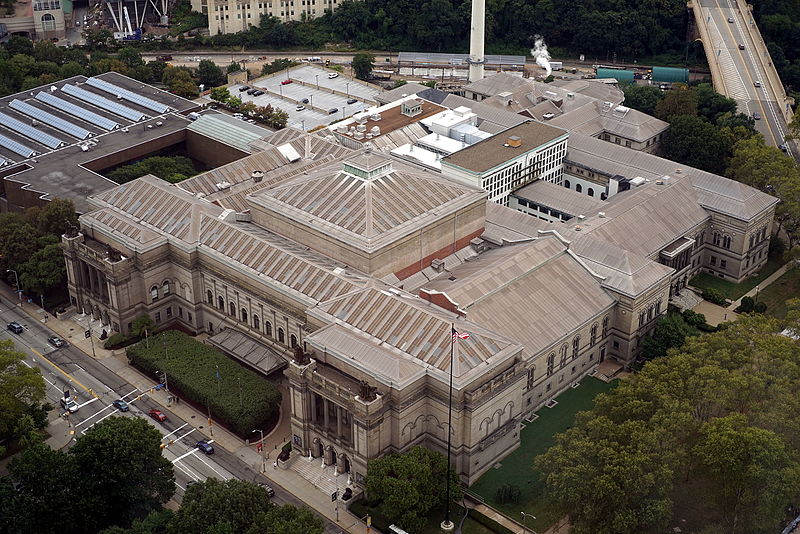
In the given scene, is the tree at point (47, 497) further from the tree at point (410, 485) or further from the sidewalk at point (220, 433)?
the tree at point (410, 485)

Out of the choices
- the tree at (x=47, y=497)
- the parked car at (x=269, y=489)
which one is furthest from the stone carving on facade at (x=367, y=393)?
the tree at (x=47, y=497)

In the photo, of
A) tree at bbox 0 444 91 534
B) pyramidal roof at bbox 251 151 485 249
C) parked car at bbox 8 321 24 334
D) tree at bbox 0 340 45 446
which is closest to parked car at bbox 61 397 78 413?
tree at bbox 0 340 45 446

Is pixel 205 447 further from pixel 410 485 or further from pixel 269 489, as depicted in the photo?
pixel 410 485

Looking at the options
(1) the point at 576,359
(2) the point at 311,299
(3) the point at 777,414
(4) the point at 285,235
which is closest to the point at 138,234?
(4) the point at 285,235

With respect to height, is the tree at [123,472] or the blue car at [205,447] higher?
the tree at [123,472]

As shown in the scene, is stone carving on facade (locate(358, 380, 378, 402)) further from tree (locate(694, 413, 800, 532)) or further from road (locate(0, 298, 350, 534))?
tree (locate(694, 413, 800, 532))
